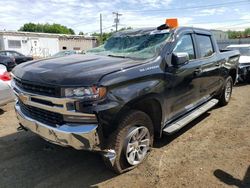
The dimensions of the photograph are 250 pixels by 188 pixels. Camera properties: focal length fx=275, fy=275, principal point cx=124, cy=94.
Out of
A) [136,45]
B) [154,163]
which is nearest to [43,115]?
[154,163]

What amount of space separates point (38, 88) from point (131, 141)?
135 cm

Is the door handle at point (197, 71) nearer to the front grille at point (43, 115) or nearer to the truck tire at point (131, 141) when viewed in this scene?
the truck tire at point (131, 141)

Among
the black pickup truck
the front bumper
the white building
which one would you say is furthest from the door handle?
the white building

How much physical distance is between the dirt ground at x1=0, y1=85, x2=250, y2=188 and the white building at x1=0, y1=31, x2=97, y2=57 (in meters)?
35.1

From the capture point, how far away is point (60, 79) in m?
3.10

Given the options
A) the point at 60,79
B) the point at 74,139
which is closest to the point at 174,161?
the point at 74,139

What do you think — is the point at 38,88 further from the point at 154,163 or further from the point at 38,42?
the point at 38,42

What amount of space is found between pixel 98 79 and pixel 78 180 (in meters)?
1.37

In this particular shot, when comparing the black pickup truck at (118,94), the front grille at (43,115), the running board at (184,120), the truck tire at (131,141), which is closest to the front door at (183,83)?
the black pickup truck at (118,94)

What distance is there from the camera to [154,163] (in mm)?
3910

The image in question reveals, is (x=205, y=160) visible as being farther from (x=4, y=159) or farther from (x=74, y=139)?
(x=4, y=159)

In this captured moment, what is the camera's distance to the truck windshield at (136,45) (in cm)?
411

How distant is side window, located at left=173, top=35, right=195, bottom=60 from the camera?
4441 millimetres

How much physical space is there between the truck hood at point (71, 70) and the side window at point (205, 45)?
198 centimetres
